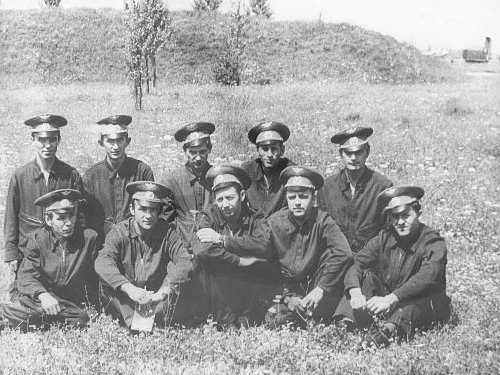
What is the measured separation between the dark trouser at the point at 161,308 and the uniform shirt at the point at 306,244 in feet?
2.90

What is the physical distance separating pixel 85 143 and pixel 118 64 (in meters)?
15.4

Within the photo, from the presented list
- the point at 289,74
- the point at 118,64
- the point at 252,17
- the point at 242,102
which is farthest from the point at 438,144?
the point at 252,17

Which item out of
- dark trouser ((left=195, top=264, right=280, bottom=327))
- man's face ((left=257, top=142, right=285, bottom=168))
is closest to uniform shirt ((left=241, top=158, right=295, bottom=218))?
man's face ((left=257, top=142, right=285, bottom=168))

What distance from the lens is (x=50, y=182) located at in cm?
495

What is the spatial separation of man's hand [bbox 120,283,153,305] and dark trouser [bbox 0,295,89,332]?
494 millimetres

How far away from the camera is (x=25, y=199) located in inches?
195

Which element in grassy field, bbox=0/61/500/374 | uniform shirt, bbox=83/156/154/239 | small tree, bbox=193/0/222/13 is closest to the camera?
grassy field, bbox=0/61/500/374

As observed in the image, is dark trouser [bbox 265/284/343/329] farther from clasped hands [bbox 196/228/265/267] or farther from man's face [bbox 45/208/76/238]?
man's face [bbox 45/208/76/238]

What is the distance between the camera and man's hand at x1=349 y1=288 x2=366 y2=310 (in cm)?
415

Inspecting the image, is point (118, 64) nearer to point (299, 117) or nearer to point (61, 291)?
point (299, 117)

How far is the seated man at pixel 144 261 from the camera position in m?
4.35

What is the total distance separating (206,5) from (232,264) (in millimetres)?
29596

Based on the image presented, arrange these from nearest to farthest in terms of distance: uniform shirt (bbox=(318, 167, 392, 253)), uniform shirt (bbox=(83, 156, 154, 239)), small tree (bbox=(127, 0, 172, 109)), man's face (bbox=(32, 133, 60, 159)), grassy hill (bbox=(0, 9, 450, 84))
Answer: man's face (bbox=(32, 133, 60, 159)) → uniform shirt (bbox=(318, 167, 392, 253)) → uniform shirt (bbox=(83, 156, 154, 239)) → small tree (bbox=(127, 0, 172, 109)) → grassy hill (bbox=(0, 9, 450, 84))

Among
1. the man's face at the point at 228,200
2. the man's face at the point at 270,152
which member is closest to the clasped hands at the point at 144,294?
the man's face at the point at 228,200
